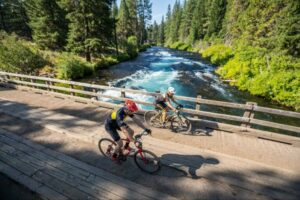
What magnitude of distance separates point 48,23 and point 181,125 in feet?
97.6

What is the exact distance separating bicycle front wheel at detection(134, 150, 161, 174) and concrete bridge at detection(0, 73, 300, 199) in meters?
0.17

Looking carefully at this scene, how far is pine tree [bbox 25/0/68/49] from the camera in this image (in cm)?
2689

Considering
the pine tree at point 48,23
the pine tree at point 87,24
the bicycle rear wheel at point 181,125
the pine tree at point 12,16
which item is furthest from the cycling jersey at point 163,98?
the pine tree at point 12,16

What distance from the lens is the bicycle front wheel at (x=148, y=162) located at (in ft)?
14.4

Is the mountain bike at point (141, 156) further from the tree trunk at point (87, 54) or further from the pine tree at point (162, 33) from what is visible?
the pine tree at point (162, 33)

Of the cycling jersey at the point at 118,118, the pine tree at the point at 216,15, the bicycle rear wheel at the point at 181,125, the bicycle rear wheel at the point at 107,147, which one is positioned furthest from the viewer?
the pine tree at the point at 216,15

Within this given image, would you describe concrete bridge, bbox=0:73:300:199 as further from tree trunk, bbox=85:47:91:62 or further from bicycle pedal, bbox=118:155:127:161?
tree trunk, bbox=85:47:91:62

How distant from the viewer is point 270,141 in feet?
19.1

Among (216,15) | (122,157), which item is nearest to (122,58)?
(122,157)

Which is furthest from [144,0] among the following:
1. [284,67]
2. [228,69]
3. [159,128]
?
[159,128]

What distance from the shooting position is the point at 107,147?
202 inches

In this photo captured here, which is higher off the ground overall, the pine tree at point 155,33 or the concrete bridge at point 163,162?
the pine tree at point 155,33

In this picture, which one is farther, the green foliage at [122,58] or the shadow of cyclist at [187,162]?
the green foliage at [122,58]

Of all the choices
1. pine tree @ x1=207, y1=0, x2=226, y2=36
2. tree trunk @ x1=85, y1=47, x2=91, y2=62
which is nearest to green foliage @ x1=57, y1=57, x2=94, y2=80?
tree trunk @ x1=85, y1=47, x2=91, y2=62
